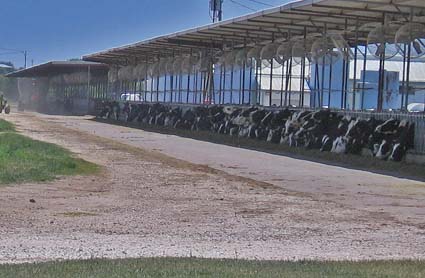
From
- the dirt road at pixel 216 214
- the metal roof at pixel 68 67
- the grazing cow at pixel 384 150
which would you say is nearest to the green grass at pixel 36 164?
the dirt road at pixel 216 214

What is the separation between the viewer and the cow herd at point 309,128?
77.2 ft

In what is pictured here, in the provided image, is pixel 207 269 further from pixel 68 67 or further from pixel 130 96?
pixel 68 67

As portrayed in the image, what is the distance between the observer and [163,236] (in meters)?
10.7

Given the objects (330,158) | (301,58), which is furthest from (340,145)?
(301,58)

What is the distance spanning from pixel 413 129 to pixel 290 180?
5226 millimetres

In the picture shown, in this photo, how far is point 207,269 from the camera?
789 cm

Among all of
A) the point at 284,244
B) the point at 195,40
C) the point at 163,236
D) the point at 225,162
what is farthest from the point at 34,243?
the point at 195,40

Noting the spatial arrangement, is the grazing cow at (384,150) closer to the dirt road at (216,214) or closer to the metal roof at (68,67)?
the dirt road at (216,214)

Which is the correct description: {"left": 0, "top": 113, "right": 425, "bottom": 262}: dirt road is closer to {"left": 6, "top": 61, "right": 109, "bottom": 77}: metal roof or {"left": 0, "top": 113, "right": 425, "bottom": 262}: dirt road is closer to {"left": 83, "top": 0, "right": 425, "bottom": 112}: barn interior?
{"left": 83, "top": 0, "right": 425, "bottom": 112}: barn interior

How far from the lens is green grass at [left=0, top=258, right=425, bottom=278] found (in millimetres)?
7570

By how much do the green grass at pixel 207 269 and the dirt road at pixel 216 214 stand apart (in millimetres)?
728

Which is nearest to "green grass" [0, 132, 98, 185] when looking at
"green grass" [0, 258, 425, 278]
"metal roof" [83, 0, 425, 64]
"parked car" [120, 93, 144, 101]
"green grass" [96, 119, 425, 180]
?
"green grass" [96, 119, 425, 180]

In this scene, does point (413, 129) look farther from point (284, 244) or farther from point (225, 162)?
point (284, 244)

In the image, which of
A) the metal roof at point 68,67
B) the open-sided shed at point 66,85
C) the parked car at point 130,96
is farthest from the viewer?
the open-sided shed at point 66,85
